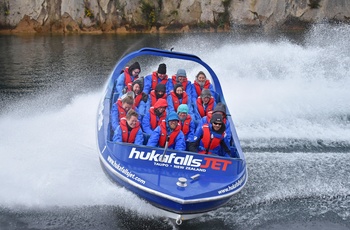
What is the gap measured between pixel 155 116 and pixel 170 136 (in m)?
0.87

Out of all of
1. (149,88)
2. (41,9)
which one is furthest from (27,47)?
(149,88)

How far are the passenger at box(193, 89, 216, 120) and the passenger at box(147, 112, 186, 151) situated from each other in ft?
5.31

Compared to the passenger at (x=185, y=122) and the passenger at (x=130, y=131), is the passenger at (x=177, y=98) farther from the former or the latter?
the passenger at (x=130, y=131)

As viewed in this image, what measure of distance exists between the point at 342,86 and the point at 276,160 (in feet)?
17.7

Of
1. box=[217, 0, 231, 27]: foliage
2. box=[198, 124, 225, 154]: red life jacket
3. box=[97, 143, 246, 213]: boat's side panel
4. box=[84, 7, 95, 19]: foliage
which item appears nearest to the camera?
box=[97, 143, 246, 213]: boat's side panel

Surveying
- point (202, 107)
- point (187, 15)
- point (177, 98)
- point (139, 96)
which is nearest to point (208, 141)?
point (202, 107)

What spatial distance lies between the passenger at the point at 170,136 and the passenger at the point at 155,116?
552 mm

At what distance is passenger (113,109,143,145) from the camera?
7215 mm

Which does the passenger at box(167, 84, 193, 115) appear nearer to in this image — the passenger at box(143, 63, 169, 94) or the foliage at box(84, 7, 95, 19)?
the passenger at box(143, 63, 169, 94)

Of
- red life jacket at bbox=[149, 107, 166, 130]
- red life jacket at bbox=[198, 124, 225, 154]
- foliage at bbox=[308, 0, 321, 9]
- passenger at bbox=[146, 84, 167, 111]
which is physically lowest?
red life jacket at bbox=[198, 124, 225, 154]

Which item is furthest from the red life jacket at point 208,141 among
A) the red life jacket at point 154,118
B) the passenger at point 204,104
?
the passenger at point 204,104

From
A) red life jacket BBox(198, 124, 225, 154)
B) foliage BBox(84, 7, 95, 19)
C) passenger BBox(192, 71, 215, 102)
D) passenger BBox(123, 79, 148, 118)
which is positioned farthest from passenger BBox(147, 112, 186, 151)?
foliage BBox(84, 7, 95, 19)

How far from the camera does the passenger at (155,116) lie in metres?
7.74

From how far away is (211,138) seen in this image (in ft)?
23.7
